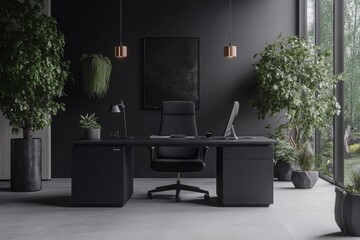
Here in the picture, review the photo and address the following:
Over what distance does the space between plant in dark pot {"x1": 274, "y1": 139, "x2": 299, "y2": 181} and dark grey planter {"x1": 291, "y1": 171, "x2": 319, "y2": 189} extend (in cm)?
71

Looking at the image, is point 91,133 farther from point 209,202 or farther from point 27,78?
point 209,202

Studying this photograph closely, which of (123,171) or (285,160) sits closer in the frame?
(123,171)

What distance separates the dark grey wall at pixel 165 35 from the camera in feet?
29.1

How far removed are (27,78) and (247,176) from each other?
2.98m

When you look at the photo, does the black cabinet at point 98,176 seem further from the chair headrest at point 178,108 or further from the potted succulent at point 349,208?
the potted succulent at point 349,208

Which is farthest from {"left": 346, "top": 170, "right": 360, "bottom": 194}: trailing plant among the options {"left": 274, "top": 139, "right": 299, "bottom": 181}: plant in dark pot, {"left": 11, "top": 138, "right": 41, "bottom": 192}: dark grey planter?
{"left": 11, "top": 138, "right": 41, "bottom": 192}: dark grey planter

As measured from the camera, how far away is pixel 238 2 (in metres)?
8.88

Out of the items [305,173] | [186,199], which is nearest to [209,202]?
[186,199]

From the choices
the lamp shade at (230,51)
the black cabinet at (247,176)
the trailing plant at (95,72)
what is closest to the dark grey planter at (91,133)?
the black cabinet at (247,176)

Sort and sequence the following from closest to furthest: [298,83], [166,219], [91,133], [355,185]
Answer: [355,185], [166,219], [91,133], [298,83]

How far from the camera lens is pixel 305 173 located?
749cm

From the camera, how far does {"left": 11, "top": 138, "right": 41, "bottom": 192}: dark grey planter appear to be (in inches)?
294

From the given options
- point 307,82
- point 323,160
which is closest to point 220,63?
point 307,82

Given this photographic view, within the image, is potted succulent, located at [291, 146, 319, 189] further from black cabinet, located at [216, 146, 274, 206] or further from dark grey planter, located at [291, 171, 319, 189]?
black cabinet, located at [216, 146, 274, 206]
